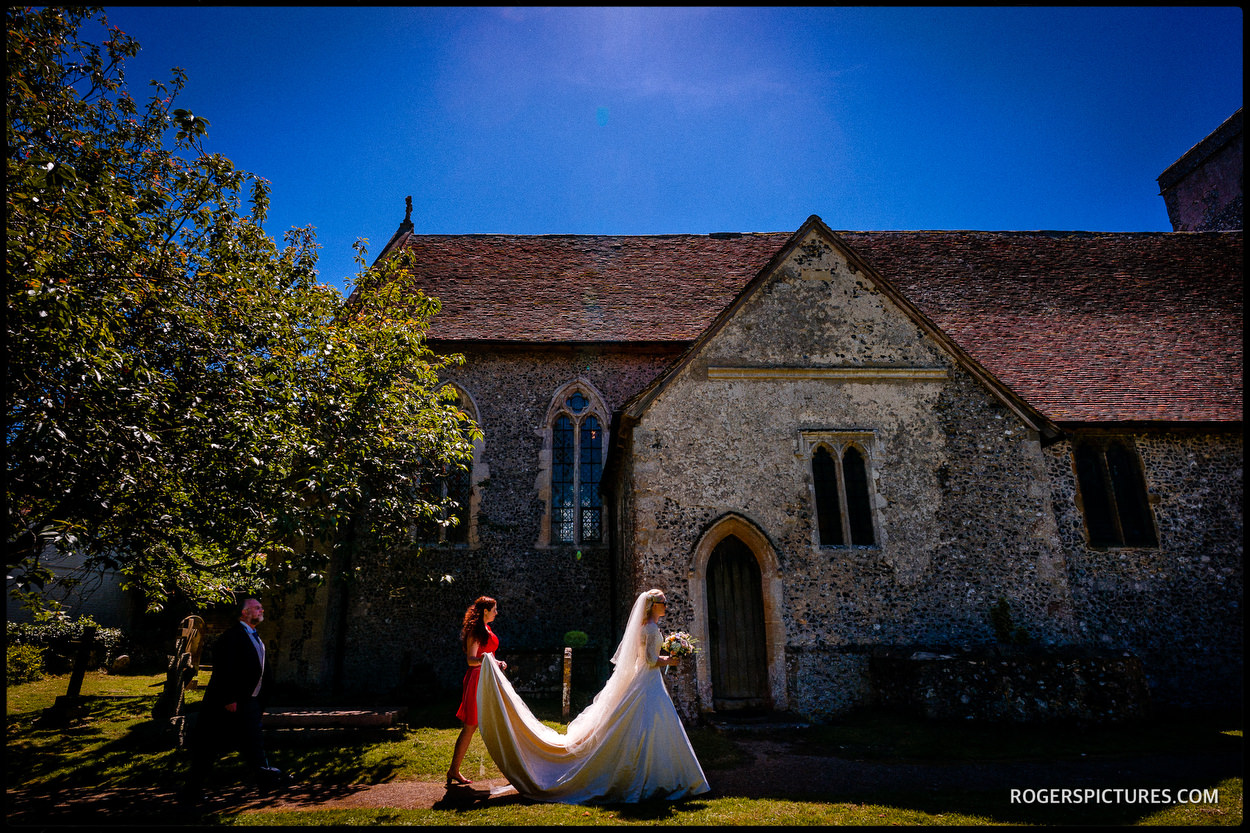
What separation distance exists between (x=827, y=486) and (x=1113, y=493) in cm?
597

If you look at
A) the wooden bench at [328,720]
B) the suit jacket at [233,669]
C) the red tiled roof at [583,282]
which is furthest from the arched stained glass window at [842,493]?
the suit jacket at [233,669]

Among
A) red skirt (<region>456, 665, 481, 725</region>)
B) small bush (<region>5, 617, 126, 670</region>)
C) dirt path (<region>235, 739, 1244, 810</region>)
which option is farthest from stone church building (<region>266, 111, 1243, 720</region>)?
small bush (<region>5, 617, 126, 670</region>)

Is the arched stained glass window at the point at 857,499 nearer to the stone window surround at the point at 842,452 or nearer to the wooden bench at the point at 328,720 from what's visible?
the stone window surround at the point at 842,452

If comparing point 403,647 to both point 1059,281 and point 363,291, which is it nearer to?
point 363,291

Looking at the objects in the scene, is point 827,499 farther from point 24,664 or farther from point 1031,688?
point 24,664

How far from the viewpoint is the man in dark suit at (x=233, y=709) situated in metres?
5.83

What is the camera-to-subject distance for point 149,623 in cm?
1812

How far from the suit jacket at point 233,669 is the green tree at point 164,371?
1.46 meters

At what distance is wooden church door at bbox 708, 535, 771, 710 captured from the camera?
31.4 feet

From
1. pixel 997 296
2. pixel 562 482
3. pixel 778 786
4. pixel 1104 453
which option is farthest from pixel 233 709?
pixel 997 296

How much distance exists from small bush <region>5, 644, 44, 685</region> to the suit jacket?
39.5 ft

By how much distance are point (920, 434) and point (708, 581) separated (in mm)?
4346

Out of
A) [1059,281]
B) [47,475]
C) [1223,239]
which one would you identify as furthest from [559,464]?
[1223,239]

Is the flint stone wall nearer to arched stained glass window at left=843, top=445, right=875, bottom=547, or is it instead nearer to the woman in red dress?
arched stained glass window at left=843, top=445, right=875, bottom=547
